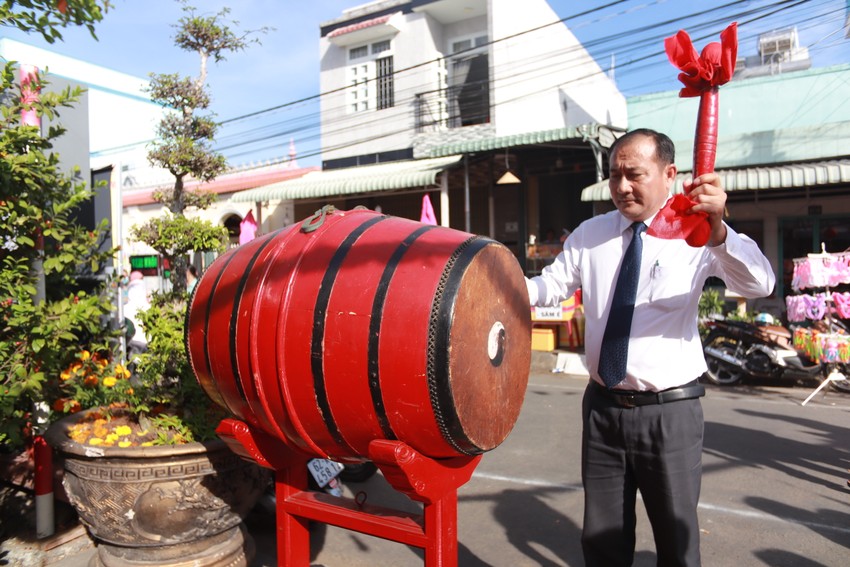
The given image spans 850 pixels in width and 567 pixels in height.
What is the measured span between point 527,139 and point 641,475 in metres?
9.04

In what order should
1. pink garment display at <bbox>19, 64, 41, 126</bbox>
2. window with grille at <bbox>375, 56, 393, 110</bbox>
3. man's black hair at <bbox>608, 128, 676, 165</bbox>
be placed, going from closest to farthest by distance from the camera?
man's black hair at <bbox>608, 128, 676, 165</bbox> < pink garment display at <bbox>19, 64, 41, 126</bbox> < window with grille at <bbox>375, 56, 393, 110</bbox>

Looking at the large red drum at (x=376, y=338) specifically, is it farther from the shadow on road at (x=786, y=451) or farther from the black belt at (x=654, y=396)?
the shadow on road at (x=786, y=451)

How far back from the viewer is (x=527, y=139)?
1059 centimetres

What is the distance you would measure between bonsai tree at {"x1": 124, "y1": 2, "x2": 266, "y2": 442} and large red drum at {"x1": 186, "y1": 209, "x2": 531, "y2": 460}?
1189 mm

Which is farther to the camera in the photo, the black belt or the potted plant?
the potted plant

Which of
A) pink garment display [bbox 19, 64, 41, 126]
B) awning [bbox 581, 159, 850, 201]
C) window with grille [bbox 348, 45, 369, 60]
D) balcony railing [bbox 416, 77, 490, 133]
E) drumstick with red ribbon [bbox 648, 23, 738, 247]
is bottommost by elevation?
drumstick with red ribbon [bbox 648, 23, 738, 247]

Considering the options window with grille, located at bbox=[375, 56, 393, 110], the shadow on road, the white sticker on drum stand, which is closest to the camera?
the white sticker on drum stand

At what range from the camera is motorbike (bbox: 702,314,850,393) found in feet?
24.8

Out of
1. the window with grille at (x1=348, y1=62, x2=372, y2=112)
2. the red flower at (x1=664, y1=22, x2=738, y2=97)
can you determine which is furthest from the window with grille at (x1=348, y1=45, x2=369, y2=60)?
the red flower at (x1=664, y1=22, x2=738, y2=97)

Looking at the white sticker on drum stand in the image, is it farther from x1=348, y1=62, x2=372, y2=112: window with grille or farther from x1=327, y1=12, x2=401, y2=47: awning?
x1=348, y1=62, x2=372, y2=112: window with grille

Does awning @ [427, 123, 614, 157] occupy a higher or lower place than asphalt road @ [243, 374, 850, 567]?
higher

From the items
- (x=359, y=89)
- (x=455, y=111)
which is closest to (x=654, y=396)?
(x=455, y=111)

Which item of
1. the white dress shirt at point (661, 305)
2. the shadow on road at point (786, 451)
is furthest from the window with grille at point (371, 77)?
the white dress shirt at point (661, 305)

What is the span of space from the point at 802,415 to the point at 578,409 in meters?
2.24
